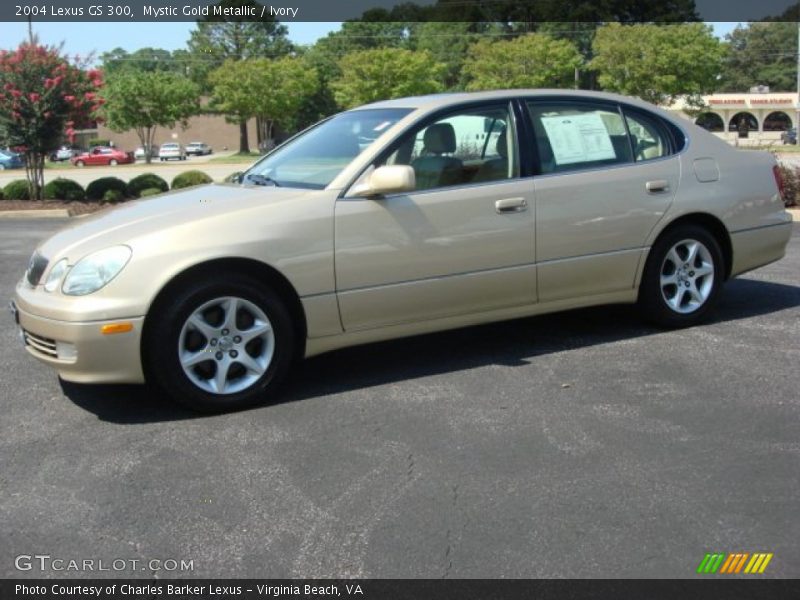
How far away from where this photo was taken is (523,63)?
55156 millimetres

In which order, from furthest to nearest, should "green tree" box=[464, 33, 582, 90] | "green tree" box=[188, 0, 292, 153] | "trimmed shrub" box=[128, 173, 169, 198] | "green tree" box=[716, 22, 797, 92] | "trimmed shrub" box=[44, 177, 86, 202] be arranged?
1. "green tree" box=[716, 22, 797, 92]
2. "green tree" box=[188, 0, 292, 153]
3. "green tree" box=[464, 33, 582, 90]
4. "trimmed shrub" box=[128, 173, 169, 198]
5. "trimmed shrub" box=[44, 177, 86, 202]

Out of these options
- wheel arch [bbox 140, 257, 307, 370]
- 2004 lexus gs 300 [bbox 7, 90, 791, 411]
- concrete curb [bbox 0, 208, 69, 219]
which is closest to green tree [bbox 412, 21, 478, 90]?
concrete curb [bbox 0, 208, 69, 219]

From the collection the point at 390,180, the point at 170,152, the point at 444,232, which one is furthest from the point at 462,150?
the point at 170,152

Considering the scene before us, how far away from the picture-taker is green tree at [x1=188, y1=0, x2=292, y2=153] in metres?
80.0

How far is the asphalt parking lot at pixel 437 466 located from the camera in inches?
124

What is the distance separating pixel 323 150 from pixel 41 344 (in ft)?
6.72

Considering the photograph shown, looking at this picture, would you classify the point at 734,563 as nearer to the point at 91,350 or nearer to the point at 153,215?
the point at 91,350

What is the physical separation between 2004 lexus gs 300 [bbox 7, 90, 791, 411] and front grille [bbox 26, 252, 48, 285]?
0.02 metres

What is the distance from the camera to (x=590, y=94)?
5965 mm

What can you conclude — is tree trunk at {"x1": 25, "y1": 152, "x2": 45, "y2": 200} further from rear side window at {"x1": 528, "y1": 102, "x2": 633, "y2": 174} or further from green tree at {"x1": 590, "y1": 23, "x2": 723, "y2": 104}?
green tree at {"x1": 590, "y1": 23, "x2": 723, "y2": 104}

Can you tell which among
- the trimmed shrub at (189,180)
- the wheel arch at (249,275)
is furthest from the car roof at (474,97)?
the trimmed shrub at (189,180)
